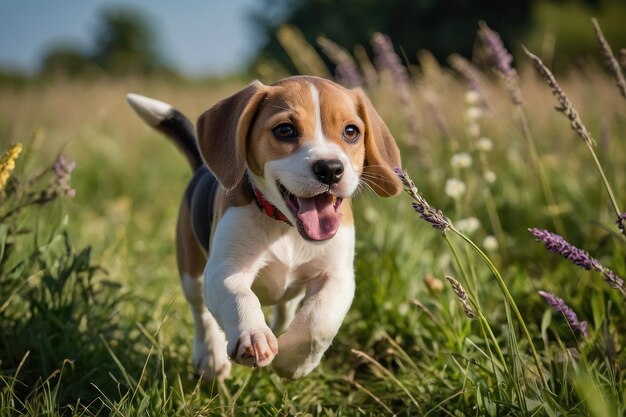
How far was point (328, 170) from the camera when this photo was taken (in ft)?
8.35

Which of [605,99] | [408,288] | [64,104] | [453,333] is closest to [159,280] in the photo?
[408,288]

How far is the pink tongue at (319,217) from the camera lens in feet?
8.66

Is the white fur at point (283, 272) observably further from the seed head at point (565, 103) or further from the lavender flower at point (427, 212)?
the seed head at point (565, 103)

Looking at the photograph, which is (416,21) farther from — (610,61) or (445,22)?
(610,61)

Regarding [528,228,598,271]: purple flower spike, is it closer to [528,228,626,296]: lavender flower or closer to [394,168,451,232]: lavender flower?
[528,228,626,296]: lavender flower

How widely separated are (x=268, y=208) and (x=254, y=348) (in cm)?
72

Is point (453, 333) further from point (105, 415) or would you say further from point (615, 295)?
point (105, 415)

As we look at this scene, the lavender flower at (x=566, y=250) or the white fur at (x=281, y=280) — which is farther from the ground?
the lavender flower at (x=566, y=250)

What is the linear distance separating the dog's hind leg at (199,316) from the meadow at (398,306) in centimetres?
9

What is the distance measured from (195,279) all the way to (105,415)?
0.85m

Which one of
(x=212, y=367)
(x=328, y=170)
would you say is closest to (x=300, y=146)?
(x=328, y=170)

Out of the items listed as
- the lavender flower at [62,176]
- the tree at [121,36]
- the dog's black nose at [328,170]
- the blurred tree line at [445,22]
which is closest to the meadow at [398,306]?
the lavender flower at [62,176]

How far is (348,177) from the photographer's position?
8.63ft

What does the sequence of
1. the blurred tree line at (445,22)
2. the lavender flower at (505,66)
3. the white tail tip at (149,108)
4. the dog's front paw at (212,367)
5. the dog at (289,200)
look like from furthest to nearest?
1. the blurred tree line at (445,22)
2. the white tail tip at (149,108)
3. the lavender flower at (505,66)
4. the dog's front paw at (212,367)
5. the dog at (289,200)
